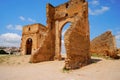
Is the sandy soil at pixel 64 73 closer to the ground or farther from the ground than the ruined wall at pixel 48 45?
closer to the ground

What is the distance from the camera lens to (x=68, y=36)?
9.88 meters

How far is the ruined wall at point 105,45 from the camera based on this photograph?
56.4 ft

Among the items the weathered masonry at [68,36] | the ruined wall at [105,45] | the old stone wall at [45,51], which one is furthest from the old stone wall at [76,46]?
the ruined wall at [105,45]

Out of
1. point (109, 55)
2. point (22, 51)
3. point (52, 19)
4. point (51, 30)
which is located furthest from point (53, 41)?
point (22, 51)

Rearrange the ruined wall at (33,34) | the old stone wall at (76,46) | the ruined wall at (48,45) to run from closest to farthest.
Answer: the old stone wall at (76,46) → the ruined wall at (48,45) → the ruined wall at (33,34)

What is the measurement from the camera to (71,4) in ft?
49.8

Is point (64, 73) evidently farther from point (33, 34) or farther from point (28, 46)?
point (28, 46)

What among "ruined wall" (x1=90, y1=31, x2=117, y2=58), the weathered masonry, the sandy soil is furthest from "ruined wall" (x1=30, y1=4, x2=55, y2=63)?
"ruined wall" (x1=90, y1=31, x2=117, y2=58)

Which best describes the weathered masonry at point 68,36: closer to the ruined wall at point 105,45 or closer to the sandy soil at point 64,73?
the sandy soil at point 64,73

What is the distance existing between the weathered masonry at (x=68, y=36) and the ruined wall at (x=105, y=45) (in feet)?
22.1

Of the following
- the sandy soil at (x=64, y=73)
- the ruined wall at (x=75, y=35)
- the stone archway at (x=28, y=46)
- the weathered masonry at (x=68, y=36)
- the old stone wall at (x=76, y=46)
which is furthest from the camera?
the stone archway at (x=28, y=46)

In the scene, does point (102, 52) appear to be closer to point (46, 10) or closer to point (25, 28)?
point (46, 10)

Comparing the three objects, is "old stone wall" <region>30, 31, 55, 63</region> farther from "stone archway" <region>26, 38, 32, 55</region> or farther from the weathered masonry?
"stone archway" <region>26, 38, 32, 55</region>

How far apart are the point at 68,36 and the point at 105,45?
36.0 ft
